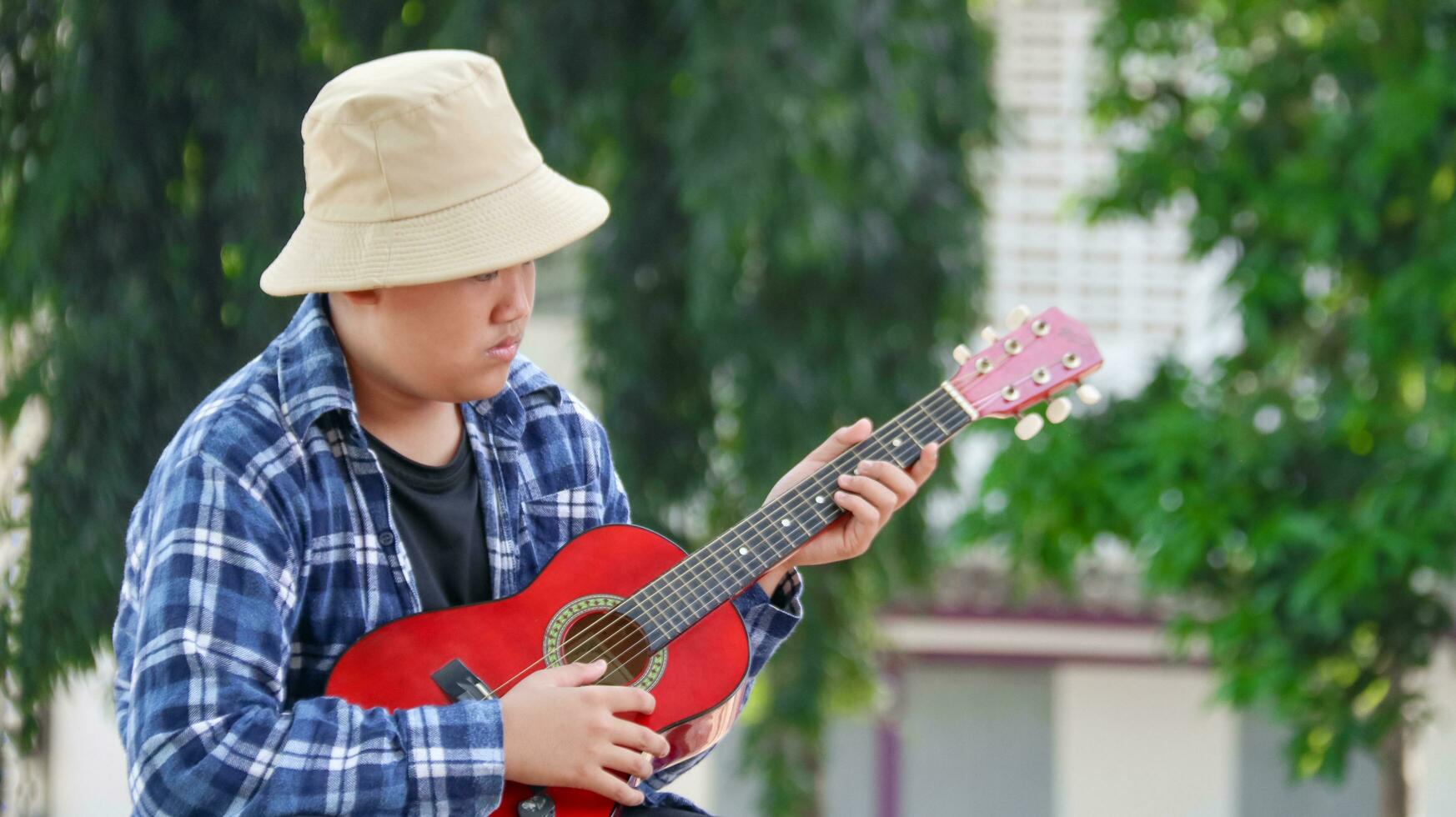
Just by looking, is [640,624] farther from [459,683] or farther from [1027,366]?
[1027,366]

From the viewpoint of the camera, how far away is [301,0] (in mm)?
3074

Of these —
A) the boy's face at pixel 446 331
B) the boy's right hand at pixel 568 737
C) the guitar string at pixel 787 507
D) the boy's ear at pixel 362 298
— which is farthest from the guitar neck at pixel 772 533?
the boy's ear at pixel 362 298

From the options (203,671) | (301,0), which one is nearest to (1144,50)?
(301,0)

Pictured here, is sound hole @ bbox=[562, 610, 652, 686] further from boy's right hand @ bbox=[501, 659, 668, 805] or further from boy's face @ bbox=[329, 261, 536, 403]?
boy's face @ bbox=[329, 261, 536, 403]

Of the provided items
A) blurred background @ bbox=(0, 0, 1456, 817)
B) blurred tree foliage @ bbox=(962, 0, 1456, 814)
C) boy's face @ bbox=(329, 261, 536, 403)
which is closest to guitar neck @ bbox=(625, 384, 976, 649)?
boy's face @ bbox=(329, 261, 536, 403)

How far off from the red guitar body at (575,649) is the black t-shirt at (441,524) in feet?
0.21

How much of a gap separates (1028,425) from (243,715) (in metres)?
0.89

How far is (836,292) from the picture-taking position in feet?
11.9

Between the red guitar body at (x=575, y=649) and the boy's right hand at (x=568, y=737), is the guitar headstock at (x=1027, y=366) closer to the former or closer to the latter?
the red guitar body at (x=575, y=649)

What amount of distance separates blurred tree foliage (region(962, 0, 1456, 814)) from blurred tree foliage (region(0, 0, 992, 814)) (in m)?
0.83

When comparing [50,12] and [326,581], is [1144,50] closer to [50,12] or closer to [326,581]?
[50,12]

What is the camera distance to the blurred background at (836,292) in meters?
2.98

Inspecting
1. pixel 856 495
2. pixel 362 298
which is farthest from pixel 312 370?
pixel 856 495

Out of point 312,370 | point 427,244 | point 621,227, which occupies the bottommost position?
point 312,370
